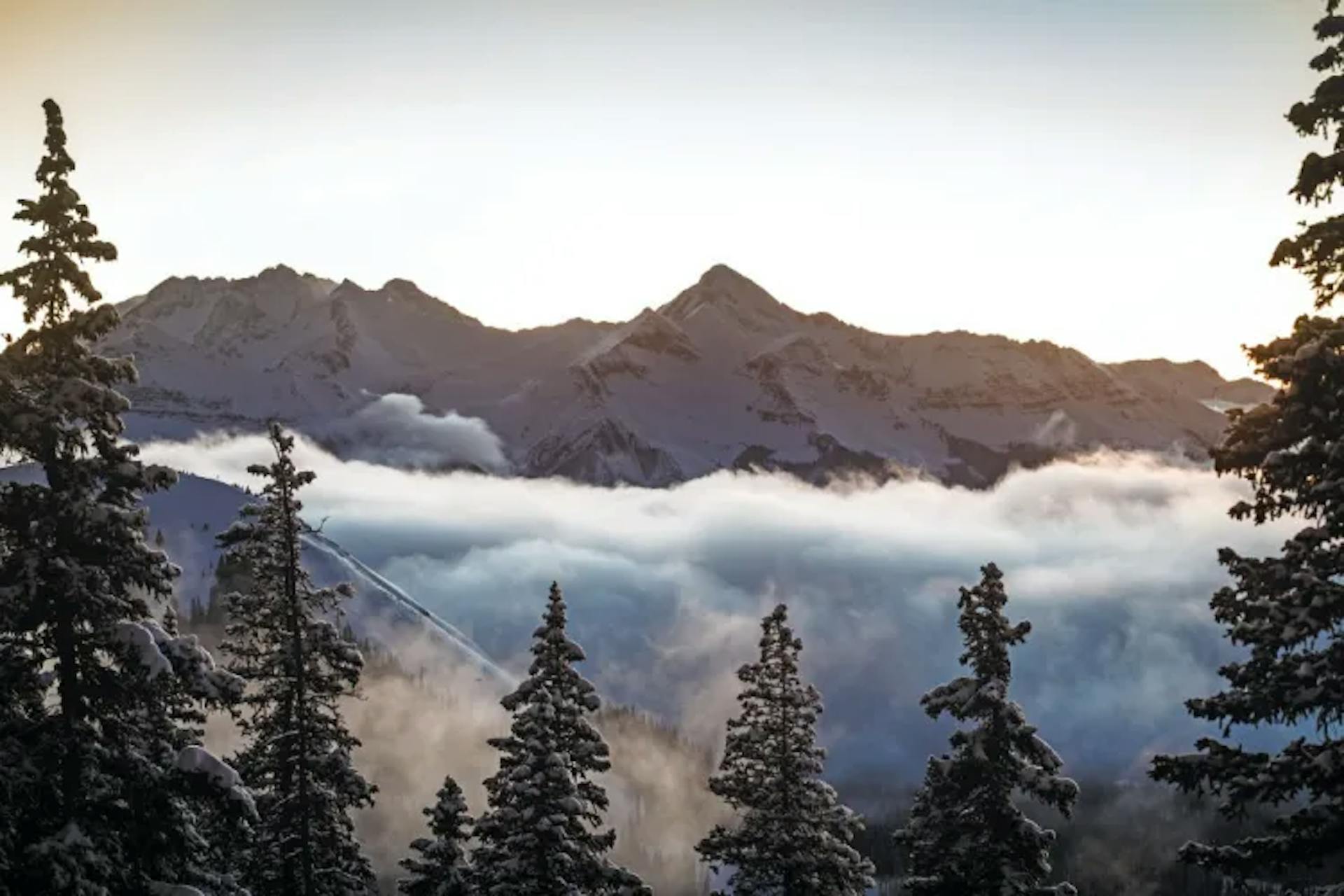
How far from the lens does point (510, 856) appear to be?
25234mm

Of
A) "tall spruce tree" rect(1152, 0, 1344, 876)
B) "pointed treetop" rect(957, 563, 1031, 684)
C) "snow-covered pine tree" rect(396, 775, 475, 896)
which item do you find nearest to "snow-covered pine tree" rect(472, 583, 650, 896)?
"snow-covered pine tree" rect(396, 775, 475, 896)

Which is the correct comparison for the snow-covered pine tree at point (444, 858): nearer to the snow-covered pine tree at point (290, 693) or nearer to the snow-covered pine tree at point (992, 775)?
the snow-covered pine tree at point (290, 693)

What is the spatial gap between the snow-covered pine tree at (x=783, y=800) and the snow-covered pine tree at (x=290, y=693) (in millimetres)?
9492

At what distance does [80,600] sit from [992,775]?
1572cm

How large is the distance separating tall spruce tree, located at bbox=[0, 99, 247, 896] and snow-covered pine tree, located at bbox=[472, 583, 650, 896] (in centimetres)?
1049

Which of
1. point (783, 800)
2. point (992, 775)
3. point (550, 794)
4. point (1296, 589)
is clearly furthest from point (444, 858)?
point (1296, 589)

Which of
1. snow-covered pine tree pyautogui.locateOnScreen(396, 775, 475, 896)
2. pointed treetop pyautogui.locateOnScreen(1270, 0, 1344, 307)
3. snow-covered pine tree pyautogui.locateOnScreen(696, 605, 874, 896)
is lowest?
snow-covered pine tree pyautogui.locateOnScreen(396, 775, 475, 896)

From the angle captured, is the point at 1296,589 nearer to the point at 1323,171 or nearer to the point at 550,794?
the point at 1323,171

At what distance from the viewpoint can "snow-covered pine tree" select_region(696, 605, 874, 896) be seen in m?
28.3

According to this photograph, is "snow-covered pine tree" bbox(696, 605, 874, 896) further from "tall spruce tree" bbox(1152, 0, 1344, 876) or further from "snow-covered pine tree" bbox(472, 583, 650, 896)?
"tall spruce tree" bbox(1152, 0, 1344, 876)

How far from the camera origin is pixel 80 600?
14312mm

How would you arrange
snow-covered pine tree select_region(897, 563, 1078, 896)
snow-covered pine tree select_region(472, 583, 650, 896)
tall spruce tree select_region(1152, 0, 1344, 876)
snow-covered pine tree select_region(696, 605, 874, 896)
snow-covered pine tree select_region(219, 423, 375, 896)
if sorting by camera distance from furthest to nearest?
snow-covered pine tree select_region(696, 605, 874, 896), snow-covered pine tree select_region(472, 583, 650, 896), snow-covered pine tree select_region(219, 423, 375, 896), snow-covered pine tree select_region(897, 563, 1078, 896), tall spruce tree select_region(1152, 0, 1344, 876)

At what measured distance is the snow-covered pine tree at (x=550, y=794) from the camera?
24.6 m

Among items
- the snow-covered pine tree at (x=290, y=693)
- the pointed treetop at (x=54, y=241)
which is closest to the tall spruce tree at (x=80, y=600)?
the pointed treetop at (x=54, y=241)
